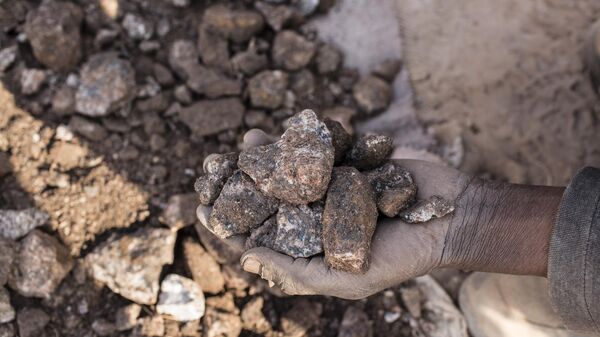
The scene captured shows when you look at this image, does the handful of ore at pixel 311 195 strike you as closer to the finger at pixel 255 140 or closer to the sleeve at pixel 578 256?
the finger at pixel 255 140

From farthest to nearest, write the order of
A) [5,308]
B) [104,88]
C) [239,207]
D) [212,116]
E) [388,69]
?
[388,69], [212,116], [104,88], [5,308], [239,207]

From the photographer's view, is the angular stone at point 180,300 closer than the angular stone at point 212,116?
Yes

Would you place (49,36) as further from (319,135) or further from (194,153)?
(319,135)

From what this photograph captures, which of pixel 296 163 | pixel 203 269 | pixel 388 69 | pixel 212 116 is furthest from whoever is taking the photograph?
pixel 388 69

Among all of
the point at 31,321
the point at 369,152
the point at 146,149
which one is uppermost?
the point at 369,152

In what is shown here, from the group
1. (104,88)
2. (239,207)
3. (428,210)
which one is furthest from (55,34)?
(428,210)

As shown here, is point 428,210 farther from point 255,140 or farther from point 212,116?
point 212,116

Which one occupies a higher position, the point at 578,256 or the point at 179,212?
the point at 578,256

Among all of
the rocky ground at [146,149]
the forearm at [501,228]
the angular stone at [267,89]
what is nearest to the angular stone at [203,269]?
the rocky ground at [146,149]
